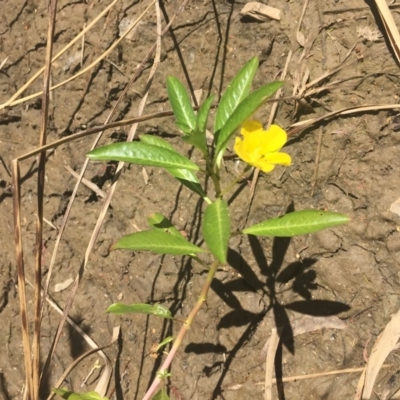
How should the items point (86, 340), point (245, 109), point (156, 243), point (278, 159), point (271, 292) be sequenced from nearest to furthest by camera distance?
point (245, 109) < point (278, 159) < point (156, 243) < point (271, 292) < point (86, 340)

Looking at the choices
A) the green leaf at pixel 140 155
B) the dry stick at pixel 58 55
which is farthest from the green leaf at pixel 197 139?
the dry stick at pixel 58 55

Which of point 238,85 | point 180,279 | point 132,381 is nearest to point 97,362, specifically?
point 132,381

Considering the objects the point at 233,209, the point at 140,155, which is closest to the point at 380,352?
the point at 233,209

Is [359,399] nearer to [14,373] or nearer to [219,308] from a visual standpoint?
[219,308]

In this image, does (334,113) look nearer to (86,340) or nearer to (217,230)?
(217,230)

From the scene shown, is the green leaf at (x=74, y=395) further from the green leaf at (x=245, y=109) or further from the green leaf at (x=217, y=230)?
the green leaf at (x=245, y=109)

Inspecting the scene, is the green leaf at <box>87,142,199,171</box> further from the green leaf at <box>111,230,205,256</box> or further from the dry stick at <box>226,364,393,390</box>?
the dry stick at <box>226,364,393,390</box>
